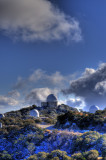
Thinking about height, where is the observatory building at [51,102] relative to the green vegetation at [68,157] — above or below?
above

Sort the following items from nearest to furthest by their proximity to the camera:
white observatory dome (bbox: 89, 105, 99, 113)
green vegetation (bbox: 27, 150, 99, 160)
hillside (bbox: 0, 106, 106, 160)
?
1. green vegetation (bbox: 27, 150, 99, 160)
2. hillside (bbox: 0, 106, 106, 160)
3. white observatory dome (bbox: 89, 105, 99, 113)

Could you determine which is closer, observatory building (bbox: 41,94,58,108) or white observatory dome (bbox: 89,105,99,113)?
white observatory dome (bbox: 89,105,99,113)

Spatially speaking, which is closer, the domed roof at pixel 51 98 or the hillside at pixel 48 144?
the hillside at pixel 48 144

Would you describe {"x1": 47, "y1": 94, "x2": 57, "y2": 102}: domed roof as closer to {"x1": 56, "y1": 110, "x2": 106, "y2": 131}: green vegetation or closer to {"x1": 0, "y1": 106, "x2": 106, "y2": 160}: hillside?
{"x1": 56, "y1": 110, "x2": 106, "y2": 131}: green vegetation

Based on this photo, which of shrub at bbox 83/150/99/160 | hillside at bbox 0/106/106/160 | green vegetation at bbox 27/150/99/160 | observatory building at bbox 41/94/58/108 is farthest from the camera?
observatory building at bbox 41/94/58/108

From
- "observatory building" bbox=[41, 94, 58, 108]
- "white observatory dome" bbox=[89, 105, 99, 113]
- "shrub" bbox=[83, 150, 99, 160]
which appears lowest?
"shrub" bbox=[83, 150, 99, 160]

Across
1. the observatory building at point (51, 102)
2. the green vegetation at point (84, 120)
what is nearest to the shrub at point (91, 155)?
the green vegetation at point (84, 120)

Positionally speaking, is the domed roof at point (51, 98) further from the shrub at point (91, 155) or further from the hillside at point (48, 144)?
the shrub at point (91, 155)

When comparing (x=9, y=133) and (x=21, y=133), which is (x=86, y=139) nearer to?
(x=21, y=133)

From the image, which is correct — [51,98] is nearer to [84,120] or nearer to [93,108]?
[93,108]

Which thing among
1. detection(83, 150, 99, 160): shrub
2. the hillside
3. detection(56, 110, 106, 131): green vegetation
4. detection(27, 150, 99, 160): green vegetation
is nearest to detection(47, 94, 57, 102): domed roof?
detection(56, 110, 106, 131): green vegetation

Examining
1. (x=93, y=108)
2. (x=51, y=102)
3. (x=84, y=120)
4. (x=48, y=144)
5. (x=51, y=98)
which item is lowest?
(x=48, y=144)

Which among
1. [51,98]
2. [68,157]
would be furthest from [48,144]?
[51,98]

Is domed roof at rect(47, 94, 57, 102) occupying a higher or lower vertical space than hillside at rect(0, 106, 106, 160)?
higher
